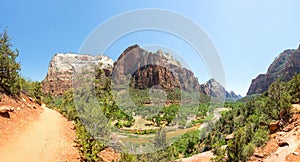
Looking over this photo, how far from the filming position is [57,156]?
7.49 metres

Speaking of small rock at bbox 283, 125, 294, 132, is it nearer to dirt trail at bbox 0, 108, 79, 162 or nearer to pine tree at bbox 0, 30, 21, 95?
dirt trail at bbox 0, 108, 79, 162

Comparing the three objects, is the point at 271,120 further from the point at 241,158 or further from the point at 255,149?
the point at 241,158

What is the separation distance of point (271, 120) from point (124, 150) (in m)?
10.5

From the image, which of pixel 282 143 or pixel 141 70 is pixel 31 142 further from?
pixel 141 70

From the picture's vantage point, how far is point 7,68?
12.9m

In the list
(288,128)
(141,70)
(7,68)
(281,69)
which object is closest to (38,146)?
(7,68)

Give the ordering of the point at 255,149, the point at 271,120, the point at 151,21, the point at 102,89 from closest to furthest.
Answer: the point at 151,21 < the point at 102,89 < the point at 255,149 < the point at 271,120

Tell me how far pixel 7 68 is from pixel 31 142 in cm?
738

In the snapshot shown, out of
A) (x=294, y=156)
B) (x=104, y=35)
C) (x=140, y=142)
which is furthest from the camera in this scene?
(x=140, y=142)

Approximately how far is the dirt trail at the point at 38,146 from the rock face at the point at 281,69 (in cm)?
3648

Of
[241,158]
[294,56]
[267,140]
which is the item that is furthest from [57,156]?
[294,56]

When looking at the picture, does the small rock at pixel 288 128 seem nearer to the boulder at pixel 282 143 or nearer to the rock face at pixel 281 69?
the boulder at pixel 282 143

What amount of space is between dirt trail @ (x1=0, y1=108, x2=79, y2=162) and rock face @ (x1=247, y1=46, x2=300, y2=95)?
120ft

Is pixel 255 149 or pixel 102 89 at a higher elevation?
pixel 102 89
